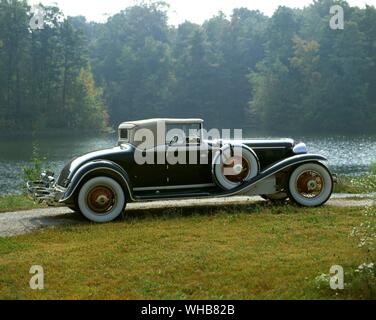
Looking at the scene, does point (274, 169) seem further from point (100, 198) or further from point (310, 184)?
point (100, 198)

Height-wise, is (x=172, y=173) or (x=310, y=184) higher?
(x=172, y=173)

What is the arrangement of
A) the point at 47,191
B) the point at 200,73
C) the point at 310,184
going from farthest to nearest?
the point at 200,73 → the point at 310,184 → the point at 47,191

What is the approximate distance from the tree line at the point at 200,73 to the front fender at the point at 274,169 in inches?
2171

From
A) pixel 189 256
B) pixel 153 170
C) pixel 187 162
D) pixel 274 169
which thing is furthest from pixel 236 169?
pixel 189 256

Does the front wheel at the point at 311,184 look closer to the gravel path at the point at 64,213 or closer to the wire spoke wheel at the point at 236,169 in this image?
the gravel path at the point at 64,213

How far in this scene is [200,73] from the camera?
9319 cm

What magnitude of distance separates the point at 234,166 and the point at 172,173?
1199 mm

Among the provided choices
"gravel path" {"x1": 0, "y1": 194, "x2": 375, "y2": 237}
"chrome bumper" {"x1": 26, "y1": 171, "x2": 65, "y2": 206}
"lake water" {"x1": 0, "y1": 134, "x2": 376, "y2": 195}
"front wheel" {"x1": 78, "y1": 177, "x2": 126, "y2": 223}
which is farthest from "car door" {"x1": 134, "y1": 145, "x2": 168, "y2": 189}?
"lake water" {"x1": 0, "y1": 134, "x2": 376, "y2": 195}

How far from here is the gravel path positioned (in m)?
10.5

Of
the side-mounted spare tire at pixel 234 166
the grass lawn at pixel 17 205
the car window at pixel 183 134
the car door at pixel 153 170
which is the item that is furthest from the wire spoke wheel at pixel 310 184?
the grass lawn at pixel 17 205

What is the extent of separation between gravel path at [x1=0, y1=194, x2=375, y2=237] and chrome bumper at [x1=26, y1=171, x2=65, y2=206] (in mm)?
353

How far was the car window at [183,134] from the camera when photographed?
1145 cm
